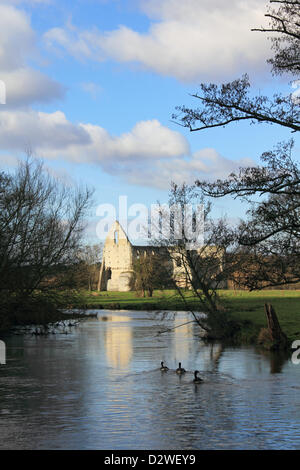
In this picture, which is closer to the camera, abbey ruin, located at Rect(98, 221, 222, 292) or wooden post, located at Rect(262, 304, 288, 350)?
wooden post, located at Rect(262, 304, 288, 350)

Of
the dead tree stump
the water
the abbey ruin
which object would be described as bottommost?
the water

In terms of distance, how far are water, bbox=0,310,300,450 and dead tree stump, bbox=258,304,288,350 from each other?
89 centimetres

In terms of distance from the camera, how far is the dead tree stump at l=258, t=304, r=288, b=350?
2851cm

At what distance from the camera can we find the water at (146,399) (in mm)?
13938

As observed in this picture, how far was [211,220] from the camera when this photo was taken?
33.8m

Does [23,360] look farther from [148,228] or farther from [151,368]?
[148,228]

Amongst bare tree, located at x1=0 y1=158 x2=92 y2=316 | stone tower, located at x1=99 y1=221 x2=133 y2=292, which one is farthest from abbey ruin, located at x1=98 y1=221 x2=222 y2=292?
bare tree, located at x1=0 y1=158 x2=92 y2=316

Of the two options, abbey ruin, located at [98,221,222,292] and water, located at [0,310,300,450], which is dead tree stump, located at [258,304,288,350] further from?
abbey ruin, located at [98,221,222,292]

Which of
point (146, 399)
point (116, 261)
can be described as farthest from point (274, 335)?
point (116, 261)

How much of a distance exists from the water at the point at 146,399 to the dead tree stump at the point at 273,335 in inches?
35.2

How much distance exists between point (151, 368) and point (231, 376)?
365 cm

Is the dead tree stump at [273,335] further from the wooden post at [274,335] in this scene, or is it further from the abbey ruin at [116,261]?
the abbey ruin at [116,261]

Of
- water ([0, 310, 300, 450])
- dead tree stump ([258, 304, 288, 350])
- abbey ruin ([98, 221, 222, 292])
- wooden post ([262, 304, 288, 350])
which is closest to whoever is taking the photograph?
water ([0, 310, 300, 450])

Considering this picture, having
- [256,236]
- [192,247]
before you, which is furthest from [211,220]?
[256,236]
